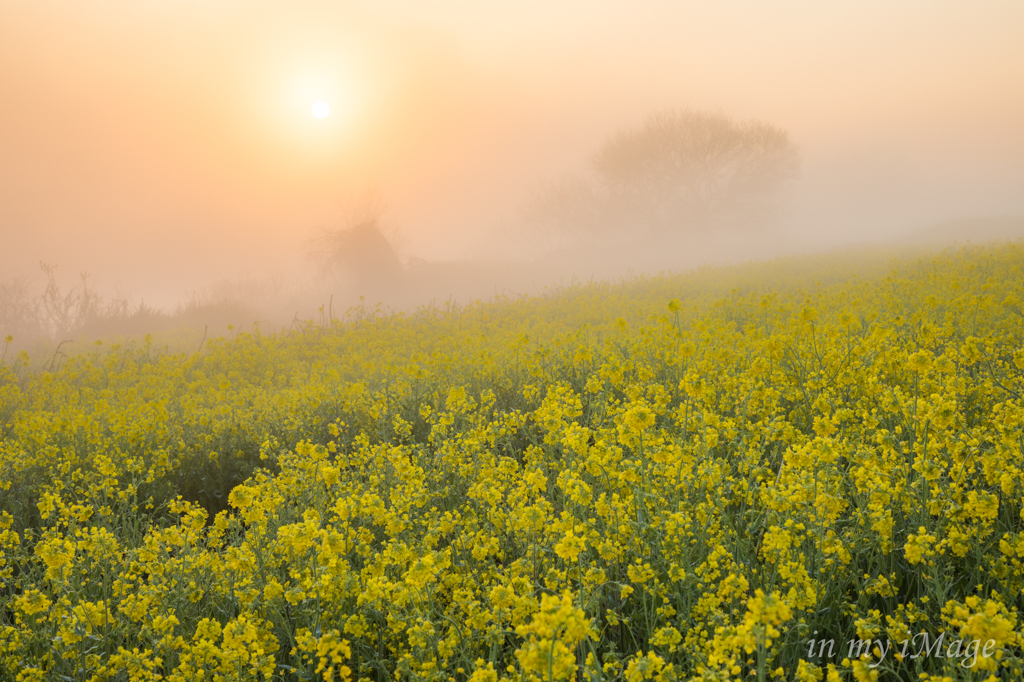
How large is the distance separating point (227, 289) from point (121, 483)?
3099cm

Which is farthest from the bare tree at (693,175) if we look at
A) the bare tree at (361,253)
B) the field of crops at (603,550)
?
the field of crops at (603,550)

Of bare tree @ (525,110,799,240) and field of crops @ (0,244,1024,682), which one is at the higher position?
bare tree @ (525,110,799,240)

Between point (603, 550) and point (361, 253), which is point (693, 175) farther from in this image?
point (603, 550)

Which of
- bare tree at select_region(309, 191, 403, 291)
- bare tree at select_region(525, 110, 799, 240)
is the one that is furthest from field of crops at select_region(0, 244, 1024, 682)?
bare tree at select_region(525, 110, 799, 240)

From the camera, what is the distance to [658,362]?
6.04 meters

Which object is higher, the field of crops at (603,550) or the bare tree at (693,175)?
the bare tree at (693,175)

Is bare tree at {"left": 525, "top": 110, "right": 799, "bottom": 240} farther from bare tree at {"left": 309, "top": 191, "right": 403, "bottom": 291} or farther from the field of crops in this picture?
the field of crops

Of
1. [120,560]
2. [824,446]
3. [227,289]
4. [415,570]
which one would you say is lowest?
[120,560]

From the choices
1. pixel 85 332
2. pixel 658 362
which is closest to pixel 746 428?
pixel 658 362

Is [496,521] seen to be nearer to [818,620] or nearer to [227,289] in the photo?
[818,620]

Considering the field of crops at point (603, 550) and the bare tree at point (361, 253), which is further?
the bare tree at point (361, 253)

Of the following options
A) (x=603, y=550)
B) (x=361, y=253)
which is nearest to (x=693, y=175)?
(x=361, y=253)

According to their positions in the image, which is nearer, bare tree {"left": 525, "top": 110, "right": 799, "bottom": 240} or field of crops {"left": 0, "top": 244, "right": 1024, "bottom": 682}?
field of crops {"left": 0, "top": 244, "right": 1024, "bottom": 682}

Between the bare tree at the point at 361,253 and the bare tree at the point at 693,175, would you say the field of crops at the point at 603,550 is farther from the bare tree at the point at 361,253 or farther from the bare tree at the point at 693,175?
the bare tree at the point at 693,175
